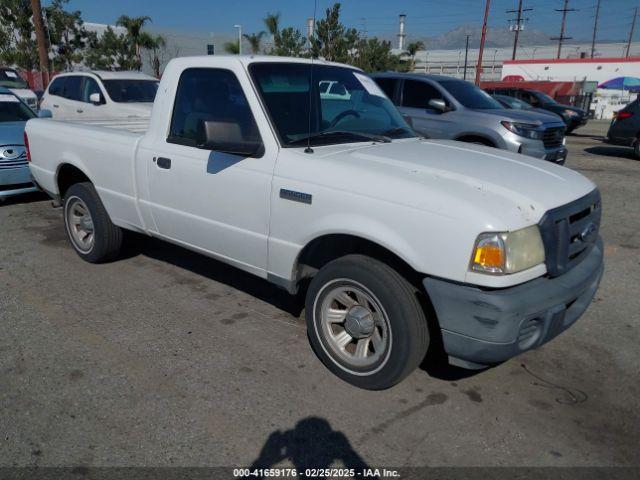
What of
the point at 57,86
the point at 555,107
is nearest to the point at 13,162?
the point at 57,86

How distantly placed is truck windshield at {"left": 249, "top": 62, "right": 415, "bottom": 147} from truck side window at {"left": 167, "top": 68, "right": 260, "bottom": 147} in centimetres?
19

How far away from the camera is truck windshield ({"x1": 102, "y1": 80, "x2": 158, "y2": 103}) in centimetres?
1081

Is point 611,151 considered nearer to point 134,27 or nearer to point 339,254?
point 339,254

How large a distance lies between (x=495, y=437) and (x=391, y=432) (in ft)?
1.82

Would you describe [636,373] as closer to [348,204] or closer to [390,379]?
[390,379]

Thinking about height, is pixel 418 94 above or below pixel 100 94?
above

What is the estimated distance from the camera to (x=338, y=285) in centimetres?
312

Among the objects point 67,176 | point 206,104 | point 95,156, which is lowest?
point 67,176

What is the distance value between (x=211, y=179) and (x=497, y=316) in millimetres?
2122

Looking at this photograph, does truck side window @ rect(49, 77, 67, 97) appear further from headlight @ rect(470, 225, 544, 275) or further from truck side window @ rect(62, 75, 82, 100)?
headlight @ rect(470, 225, 544, 275)

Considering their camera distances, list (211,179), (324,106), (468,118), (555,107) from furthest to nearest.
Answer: (555,107) → (468,118) → (324,106) → (211,179)

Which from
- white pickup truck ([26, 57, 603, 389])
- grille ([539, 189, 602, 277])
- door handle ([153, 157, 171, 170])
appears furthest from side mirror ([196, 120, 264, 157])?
grille ([539, 189, 602, 277])

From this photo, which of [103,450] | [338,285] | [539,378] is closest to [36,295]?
[103,450]

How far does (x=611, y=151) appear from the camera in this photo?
48.6ft
